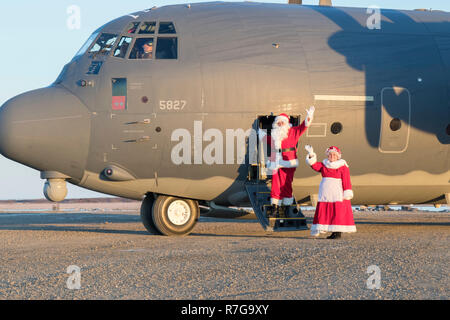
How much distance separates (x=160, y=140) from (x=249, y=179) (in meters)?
2.39

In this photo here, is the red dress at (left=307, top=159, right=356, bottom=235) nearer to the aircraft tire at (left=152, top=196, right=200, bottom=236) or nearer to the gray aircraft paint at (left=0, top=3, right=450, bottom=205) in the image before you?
the gray aircraft paint at (left=0, top=3, right=450, bottom=205)

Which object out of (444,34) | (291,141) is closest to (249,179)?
(291,141)

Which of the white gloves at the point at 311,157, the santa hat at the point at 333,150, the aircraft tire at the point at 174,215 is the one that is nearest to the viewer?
the white gloves at the point at 311,157

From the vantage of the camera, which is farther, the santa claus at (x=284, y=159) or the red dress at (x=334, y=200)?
the santa claus at (x=284, y=159)

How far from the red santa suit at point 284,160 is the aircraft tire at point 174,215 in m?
2.20

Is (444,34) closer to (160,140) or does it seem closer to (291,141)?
(291,141)

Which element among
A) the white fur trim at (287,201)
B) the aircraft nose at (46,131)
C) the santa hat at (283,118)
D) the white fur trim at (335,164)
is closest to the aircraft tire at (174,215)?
the aircraft nose at (46,131)

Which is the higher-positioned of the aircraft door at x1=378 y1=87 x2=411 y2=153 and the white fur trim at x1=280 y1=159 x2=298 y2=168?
the aircraft door at x1=378 y1=87 x2=411 y2=153

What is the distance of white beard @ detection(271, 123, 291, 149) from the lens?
15.3 m

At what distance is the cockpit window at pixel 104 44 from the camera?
16.0 m

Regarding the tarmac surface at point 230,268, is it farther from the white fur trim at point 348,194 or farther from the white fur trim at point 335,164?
the white fur trim at point 335,164

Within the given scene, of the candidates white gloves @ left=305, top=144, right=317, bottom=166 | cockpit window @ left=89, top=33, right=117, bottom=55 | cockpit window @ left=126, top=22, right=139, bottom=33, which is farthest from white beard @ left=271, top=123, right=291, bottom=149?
cockpit window @ left=89, top=33, right=117, bottom=55

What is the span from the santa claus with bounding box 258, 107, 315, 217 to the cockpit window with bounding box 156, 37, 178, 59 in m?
2.92

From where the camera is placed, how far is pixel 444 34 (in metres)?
17.2
